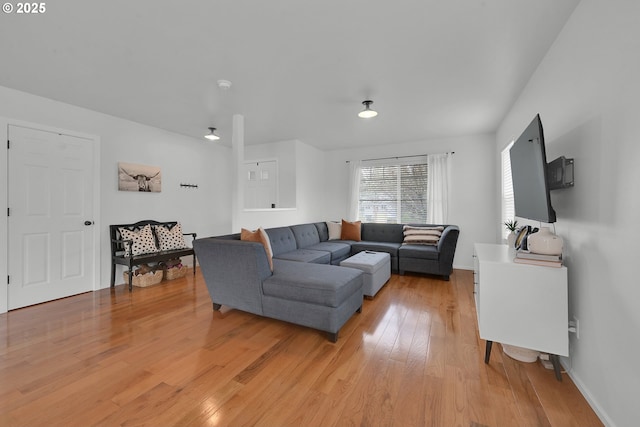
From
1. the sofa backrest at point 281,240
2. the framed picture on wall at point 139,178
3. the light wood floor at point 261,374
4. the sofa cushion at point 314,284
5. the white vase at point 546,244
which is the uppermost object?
the framed picture on wall at point 139,178

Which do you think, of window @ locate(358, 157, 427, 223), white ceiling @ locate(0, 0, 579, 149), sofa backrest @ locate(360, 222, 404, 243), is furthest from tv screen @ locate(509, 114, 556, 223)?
window @ locate(358, 157, 427, 223)

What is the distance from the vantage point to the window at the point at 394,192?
5.22m

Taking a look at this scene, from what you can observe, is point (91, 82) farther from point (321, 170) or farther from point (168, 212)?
point (321, 170)

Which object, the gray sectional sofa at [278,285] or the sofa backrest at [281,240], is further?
the sofa backrest at [281,240]

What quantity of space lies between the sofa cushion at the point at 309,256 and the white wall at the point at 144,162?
2.25 meters

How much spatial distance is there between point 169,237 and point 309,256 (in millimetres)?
2295

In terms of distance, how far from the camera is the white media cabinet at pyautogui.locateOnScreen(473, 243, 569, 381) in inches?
65.1

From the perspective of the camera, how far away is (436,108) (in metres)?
3.49

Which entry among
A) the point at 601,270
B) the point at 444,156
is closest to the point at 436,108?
the point at 444,156

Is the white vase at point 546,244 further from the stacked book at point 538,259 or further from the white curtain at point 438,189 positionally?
the white curtain at point 438,189

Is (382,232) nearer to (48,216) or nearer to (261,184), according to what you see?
(261,184)

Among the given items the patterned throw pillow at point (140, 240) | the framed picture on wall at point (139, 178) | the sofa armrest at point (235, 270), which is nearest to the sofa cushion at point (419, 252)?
the sofa armrest at point (235, 270)

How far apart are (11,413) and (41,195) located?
8.83 ft

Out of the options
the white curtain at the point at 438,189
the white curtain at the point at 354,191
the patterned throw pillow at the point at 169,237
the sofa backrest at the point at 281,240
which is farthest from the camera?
the white curtain at the point at 354,191
